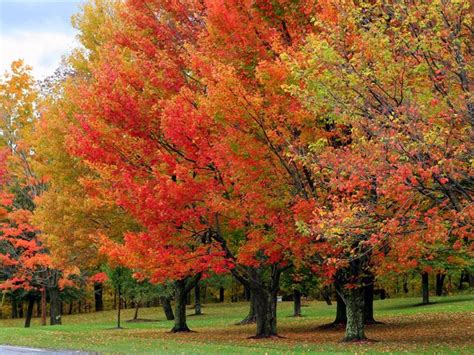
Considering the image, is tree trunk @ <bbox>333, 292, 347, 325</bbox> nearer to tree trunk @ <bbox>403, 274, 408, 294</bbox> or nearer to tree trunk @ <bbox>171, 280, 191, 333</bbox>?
tree trunk @ <bbox>171, 280, 191, 333</bbox>

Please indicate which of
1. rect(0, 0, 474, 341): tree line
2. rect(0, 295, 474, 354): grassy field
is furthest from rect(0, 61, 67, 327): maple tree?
rect(0, 295, 474, 354): grassy field

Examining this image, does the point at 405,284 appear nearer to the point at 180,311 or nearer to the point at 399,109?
the point at 180,311

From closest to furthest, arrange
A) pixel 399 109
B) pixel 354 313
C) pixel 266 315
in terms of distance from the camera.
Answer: pixel 399 109 → pixel 354 313 → pixel 266 315

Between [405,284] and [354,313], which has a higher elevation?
[354,313]

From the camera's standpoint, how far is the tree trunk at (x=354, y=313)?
1869 cm

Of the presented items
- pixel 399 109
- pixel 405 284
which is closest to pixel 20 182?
pixel 399 109

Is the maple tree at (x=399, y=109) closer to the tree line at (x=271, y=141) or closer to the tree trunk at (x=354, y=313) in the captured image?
the tree line at (x=271, y=141)

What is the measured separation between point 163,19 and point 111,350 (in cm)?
1157

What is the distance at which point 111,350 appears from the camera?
1605 cm

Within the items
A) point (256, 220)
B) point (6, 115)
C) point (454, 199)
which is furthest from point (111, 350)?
point (6, 115)

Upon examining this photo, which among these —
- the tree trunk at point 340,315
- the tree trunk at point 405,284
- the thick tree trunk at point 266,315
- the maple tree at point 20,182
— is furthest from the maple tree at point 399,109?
the tree trunk at point 405,284

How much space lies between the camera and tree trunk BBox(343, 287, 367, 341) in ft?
61.3

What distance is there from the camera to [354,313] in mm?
18766

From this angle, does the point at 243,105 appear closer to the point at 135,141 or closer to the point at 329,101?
the point at 329,101
